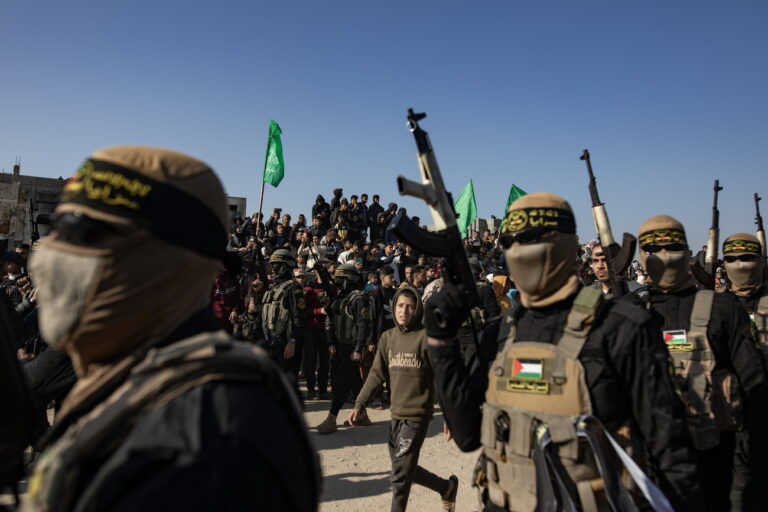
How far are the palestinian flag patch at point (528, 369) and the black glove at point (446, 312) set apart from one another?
338 mm

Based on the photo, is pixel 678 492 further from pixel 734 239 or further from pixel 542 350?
pixel 734 239

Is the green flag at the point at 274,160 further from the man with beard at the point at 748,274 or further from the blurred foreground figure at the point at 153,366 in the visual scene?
the blurred foreground figure at the point at 153,366

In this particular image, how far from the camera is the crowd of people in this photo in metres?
0.97

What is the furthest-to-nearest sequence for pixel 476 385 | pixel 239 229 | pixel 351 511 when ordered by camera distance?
pixel 239 229 → pixel 351 511 → pixel 476 385

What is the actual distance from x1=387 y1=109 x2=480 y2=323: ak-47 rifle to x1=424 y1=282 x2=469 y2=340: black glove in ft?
0.71

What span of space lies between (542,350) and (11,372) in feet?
6.80

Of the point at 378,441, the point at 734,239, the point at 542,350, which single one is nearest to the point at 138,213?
the point at 542,350

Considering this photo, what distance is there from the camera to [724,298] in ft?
12.1

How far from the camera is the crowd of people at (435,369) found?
97 centimetres

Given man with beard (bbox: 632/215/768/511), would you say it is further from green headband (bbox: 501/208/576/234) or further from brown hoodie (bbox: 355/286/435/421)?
brown hoodie (bbox: 355/286/435/421)

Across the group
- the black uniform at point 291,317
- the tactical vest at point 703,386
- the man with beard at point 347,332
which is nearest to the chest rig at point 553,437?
the tactical vest at point 703,386

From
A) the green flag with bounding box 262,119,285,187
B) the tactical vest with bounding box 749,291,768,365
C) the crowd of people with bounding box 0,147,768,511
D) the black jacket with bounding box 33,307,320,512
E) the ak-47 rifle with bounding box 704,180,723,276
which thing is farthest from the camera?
the green flag with bounding box 262,119,285,187

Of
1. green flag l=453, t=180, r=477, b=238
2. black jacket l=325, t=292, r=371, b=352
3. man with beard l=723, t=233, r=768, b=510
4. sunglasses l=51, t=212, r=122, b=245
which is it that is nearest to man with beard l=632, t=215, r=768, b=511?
man with beard l=723, t=233, r=768, b=510

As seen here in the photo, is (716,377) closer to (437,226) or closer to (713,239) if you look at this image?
(437,226)
